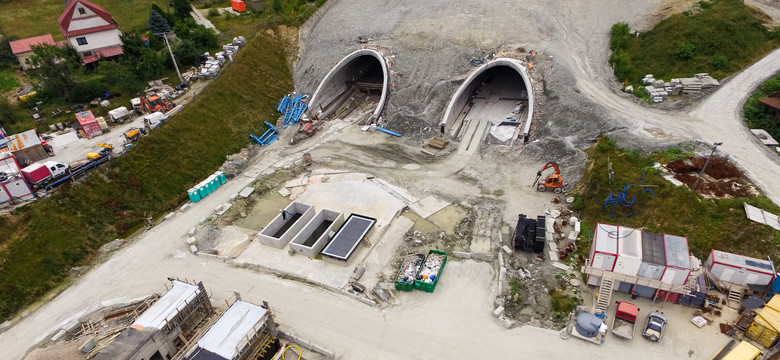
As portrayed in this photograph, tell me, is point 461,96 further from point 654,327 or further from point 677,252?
point 654,327

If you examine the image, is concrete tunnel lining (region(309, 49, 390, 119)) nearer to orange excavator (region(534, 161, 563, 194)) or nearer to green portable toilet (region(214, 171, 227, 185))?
green portable toilet (region(214, 171, 227, 185))

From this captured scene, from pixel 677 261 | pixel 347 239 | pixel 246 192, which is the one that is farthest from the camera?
pixel 246 192

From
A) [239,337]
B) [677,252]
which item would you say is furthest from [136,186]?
[677,252]

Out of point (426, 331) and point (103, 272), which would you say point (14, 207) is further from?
point (426, 331)

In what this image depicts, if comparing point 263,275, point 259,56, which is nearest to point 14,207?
point 263,275

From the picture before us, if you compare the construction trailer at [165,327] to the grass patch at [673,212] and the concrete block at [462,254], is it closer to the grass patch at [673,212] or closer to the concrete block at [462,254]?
the concrete block at [462,254]
